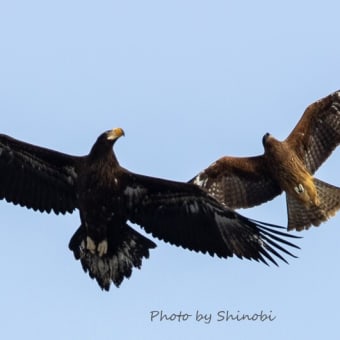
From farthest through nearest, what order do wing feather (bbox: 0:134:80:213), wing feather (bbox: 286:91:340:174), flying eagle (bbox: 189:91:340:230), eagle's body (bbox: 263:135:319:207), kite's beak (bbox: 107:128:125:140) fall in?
1. wing feather (bbox: 286:91:340:174)
2. flying eagle (bbox: 189:91:340:230)
3. eagle's body (bbox: 263:135:319:207)
4. wing feather (bbox: 0:134:80:213)
5. kite's beak (bbox: 107:128:125:140)

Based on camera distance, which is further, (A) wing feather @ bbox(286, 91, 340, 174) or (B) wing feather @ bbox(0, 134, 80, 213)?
(A) wing feather @ bbox(286, 91, 340, 174)

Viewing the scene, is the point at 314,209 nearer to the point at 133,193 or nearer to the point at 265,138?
the point at 265,138

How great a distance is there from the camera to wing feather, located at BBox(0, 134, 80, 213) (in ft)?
53.8

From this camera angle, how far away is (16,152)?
16.5 m

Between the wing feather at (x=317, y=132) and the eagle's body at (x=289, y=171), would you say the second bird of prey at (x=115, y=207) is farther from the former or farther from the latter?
the wing feather at (x=317, y=132)

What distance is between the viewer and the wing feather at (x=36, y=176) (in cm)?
1639

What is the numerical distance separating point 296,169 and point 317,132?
0.84m

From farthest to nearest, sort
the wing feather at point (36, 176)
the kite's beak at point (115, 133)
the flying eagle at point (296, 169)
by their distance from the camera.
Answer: the flying eagle at point (296, 169)
the wing feather at point (36, 176)
the kite's beak at point (115, 133)

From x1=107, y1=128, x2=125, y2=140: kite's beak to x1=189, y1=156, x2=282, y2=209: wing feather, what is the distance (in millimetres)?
3018

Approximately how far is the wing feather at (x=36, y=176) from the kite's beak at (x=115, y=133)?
713 mm

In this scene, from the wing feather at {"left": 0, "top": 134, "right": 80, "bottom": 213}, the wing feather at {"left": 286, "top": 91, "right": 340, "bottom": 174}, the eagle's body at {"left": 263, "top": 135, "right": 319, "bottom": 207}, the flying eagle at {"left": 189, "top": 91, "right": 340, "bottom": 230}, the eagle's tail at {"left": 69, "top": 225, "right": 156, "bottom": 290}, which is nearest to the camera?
the eagle's tail at {"left": 69, "top": 225, "right": 156, "bottom": 290}

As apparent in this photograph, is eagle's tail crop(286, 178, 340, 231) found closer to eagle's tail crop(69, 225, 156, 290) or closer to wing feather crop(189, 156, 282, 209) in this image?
wing feather crop(189, 156, 282, 209)

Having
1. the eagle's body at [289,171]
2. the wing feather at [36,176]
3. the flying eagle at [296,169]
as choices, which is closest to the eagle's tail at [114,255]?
the wing feather at [36,176]

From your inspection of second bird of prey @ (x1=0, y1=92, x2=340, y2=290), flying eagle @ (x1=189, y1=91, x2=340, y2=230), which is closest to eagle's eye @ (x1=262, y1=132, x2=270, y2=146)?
flying eagle @ (x1=189, y1=91, x2=340, y2=230)
